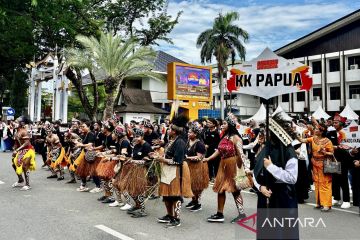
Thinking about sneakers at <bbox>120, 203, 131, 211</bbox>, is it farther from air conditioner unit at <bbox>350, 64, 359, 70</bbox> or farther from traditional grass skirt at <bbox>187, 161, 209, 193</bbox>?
air conditioner unit at <bbox>350, 64, 359, 70</bbox>

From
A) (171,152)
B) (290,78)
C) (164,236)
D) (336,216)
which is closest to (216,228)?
(164,236)

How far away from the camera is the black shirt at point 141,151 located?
6.73 metres

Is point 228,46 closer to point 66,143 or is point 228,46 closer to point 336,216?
point 66,143

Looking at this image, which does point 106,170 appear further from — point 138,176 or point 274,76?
point 274,76

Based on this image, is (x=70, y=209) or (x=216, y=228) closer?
(x=216, y=228)

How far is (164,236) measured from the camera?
5527mm

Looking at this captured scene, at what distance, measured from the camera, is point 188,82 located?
21.6 meters

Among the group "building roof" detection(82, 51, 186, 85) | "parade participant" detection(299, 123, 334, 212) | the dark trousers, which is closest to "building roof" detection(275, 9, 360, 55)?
"building roof" detection(82, 51, 186, 85)

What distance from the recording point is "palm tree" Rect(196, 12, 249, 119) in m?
35.6

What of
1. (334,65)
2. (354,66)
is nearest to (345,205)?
(354,66)

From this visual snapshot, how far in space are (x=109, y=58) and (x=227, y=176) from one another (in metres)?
19.0

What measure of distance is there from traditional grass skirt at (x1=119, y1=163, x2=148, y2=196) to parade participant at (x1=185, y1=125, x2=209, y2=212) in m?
1.06

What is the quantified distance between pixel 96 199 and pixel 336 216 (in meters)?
4.95

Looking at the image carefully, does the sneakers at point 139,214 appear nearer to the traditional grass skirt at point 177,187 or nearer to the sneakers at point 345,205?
the traditional grass skirt at point 177,187
